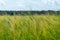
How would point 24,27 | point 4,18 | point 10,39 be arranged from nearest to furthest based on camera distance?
point 10,39, point 24,27, point 4,18

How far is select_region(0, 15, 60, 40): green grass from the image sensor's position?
3.99 metres

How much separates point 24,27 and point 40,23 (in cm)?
34

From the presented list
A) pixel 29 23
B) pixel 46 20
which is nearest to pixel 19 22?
pixel 29 23

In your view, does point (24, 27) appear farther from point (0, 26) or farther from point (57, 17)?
point (57, 17)

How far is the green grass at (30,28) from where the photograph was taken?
399 centimetres

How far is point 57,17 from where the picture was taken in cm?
461

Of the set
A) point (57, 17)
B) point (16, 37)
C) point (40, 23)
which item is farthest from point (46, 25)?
point (16, 37)

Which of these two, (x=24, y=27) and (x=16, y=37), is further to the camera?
(x=24, y=27)

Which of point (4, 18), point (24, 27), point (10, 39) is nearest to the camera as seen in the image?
point (10, 39)

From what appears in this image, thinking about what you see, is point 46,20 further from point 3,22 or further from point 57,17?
point 3,22

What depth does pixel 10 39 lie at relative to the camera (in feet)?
12.9

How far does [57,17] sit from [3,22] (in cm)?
112

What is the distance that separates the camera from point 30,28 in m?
4.24

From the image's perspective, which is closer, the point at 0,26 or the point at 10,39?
the point at 10,39
